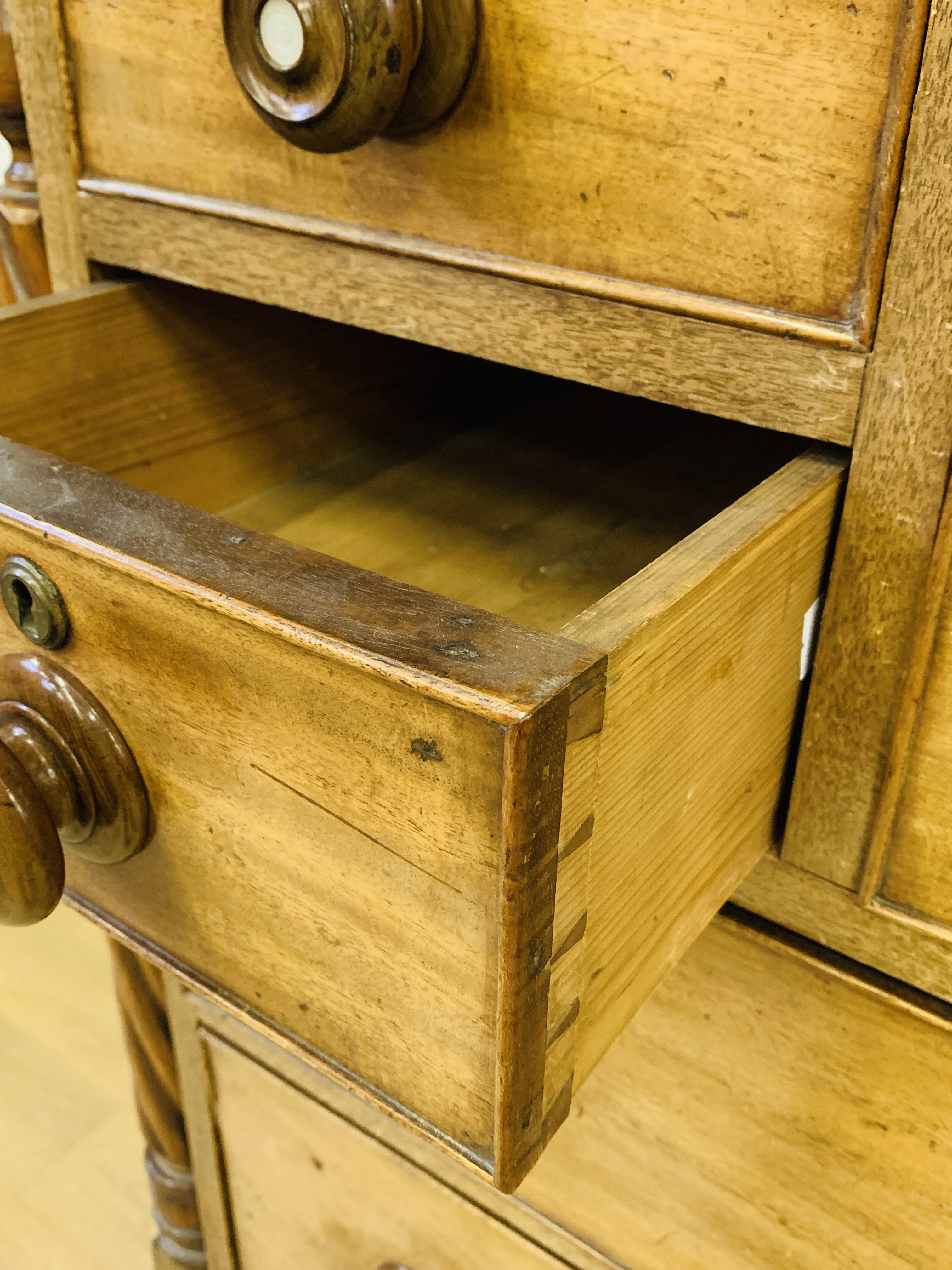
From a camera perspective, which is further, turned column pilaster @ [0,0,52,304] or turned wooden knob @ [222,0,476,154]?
turned column pilaster @ [0,0,52,304]

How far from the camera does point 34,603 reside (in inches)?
15.2

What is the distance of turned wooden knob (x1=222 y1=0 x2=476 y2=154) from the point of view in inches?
16.0

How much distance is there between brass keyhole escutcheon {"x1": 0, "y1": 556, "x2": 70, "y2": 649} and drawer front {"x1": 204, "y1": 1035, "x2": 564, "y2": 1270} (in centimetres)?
42

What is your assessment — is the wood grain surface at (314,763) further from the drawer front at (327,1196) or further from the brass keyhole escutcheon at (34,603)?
the drawer front at (327,1196)

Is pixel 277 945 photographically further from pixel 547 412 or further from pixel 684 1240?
pixel 547 412

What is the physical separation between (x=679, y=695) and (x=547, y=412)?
466mm

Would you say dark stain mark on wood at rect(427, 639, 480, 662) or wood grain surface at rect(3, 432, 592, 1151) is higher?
dark stain mark on wood at rect(427, 639, 480, 662)

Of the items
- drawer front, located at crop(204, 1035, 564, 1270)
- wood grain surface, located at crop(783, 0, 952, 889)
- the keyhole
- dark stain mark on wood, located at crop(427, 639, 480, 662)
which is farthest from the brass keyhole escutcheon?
drawer front, located at crop(204, 1035, 564, 1270)

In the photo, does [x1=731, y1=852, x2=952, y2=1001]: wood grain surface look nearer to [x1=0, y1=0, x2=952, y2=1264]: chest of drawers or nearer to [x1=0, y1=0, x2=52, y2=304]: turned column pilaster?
[x1=0, y1=0, x2=952, y2=1264]: chest of drawers

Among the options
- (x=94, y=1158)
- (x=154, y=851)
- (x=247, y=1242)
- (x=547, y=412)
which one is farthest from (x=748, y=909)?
(x=94, y=1158)

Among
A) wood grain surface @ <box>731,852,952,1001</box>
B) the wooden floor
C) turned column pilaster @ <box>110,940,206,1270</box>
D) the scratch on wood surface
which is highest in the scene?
the scratch on wood surface

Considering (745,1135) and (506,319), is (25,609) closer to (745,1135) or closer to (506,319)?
(506,319)

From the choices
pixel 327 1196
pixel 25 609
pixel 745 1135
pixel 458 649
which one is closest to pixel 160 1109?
pixel 327 1196

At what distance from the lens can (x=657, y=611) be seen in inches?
12.8
